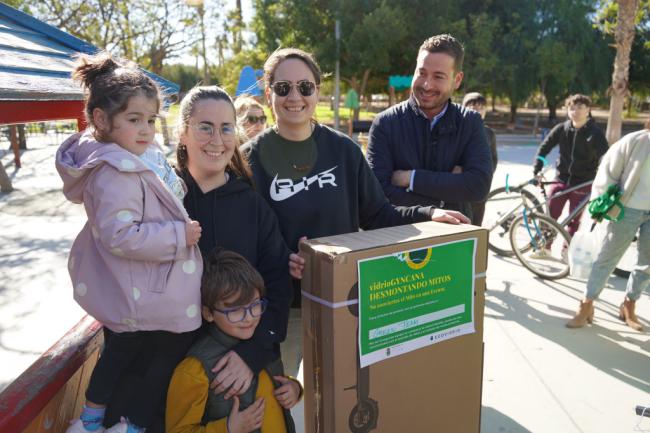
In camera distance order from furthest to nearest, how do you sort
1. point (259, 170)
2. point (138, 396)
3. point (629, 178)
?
point (629, 178), point (259, 170), point (138, 396)

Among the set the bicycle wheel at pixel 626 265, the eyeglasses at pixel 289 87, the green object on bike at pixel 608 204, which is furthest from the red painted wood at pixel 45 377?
the bicycle wheel at pixel 626 265

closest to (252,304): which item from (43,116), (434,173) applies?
(43,116)

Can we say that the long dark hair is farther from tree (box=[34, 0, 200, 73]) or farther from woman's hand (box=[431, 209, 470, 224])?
tree (box=[34, 0, 200, 73])

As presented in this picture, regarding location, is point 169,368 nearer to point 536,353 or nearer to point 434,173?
point 434,173

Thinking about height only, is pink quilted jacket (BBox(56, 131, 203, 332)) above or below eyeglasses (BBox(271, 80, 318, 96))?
below

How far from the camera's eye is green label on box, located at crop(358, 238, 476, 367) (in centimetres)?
168

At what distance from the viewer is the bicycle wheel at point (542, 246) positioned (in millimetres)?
5215

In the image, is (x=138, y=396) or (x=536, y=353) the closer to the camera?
(x=138, y=396)

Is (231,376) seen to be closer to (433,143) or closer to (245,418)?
(245,418)

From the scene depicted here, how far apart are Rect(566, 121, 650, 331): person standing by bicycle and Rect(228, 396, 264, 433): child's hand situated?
322cm

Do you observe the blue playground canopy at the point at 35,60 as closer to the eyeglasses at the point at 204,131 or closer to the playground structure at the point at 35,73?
the playground structure at the point at 35,73

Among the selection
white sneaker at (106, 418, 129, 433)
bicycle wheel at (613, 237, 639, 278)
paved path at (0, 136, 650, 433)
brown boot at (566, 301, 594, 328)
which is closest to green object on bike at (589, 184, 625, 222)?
brown boot at (566, 301, 594, 328)

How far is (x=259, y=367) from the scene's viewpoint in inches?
70.4

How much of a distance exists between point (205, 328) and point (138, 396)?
12.0 inches
